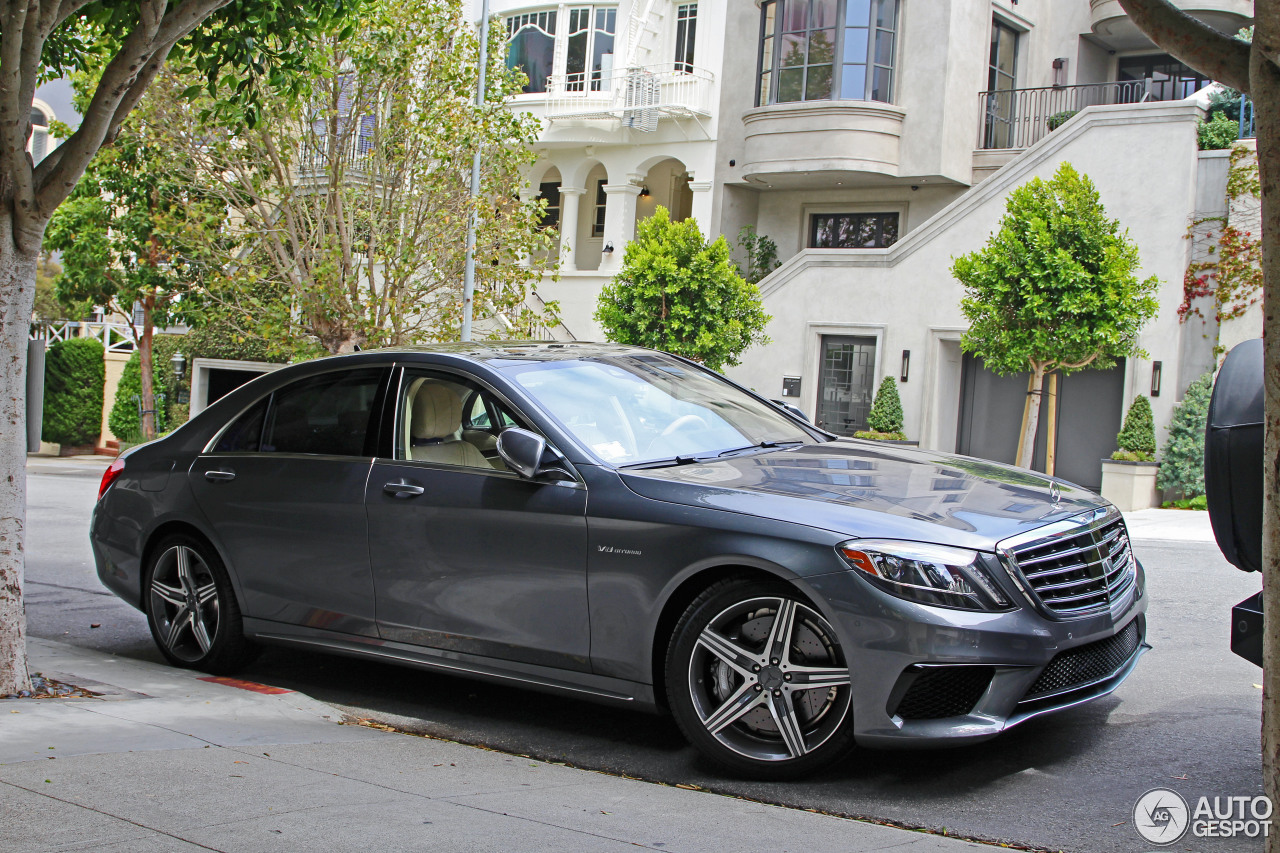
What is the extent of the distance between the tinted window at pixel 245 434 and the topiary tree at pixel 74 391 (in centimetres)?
2938

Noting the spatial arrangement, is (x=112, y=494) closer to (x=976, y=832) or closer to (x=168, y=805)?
(x=168, y=805)

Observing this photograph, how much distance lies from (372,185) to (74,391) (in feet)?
59.1

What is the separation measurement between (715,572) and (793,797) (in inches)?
34.2

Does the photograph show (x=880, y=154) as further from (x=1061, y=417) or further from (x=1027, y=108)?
(x=1061, y=417)

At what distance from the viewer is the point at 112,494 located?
23.0ft

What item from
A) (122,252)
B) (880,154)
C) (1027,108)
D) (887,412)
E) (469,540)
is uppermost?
(1027,108)

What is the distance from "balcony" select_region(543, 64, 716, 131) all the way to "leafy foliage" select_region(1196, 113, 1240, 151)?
1090 centimetres

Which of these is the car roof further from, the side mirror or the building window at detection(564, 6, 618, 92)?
the building window at detection(564, 6, 618, 92)

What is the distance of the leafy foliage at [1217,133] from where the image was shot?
20.6 metres

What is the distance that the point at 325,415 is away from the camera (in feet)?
20.2

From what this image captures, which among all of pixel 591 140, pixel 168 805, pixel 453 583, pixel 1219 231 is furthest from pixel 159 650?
pixel 591 140

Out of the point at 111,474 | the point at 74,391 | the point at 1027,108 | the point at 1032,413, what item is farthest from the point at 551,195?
the point at 111,474

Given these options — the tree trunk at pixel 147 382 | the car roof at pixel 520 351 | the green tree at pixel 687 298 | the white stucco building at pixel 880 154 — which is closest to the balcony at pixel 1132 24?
the white stucco building at pixel 880 154

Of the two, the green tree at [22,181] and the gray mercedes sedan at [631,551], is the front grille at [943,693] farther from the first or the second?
the green tree at [22,181]
